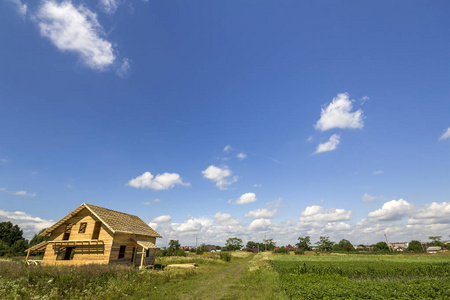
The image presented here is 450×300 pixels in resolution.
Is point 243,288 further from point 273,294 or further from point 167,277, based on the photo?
point 167,277

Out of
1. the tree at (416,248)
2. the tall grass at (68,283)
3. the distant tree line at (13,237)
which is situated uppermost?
the distant tree line at (13,237)

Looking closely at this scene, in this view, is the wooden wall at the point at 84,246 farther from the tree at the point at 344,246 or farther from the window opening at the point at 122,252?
the tree at the point at 344,246

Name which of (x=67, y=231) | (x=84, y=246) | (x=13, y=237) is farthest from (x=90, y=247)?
(x=13, y=237)

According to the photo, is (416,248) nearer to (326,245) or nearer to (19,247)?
(326,245)

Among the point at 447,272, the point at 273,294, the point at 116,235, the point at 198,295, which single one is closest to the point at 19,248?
the point at 116,235

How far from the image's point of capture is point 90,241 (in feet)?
72.5

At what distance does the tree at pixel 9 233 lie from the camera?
200 feet

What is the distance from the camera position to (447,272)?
86.6 feet

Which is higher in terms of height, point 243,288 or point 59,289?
point 59,289

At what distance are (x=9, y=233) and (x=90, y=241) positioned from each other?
6608 cm

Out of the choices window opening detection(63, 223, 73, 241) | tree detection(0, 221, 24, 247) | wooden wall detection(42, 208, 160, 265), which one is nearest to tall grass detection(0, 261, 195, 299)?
wooden wall detection(42, 208, 160, 265)

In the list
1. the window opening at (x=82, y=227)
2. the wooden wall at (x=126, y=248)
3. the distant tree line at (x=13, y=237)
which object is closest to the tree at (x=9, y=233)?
the distant tree line at (x=13, y=237)

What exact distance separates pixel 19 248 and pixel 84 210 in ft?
172

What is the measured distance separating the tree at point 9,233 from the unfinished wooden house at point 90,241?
57.6 meters
